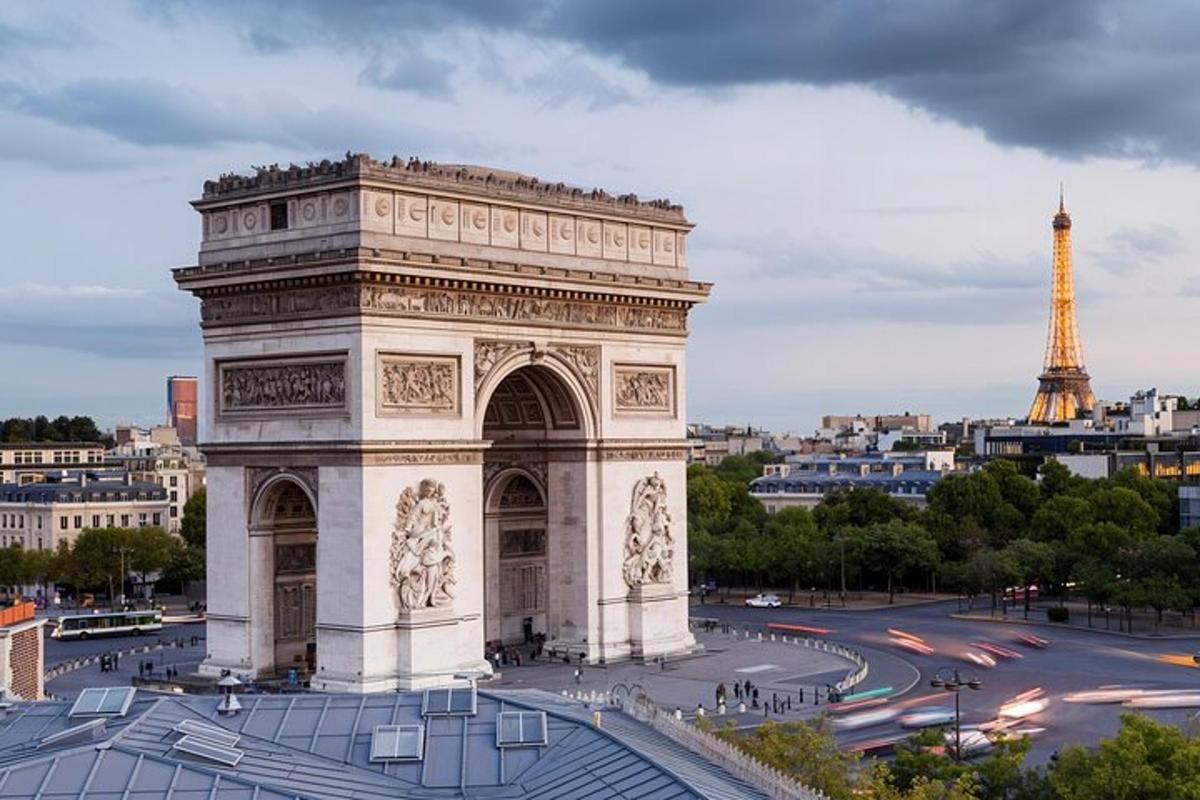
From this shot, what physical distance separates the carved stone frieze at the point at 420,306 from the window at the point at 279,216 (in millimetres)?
1965

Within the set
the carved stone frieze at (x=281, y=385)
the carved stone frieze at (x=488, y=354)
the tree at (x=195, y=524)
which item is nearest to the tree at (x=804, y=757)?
the carved stone frieze at (x=281, y=385)

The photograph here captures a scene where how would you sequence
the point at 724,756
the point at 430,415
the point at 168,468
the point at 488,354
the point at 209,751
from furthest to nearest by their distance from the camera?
the point at 168,468 < the point at 488,354 < the point at 430,415 < the point at 724,756 < the point at 209,751

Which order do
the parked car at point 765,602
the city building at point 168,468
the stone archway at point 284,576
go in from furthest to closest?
the city building at point 168,468 → the parked car at point 765,602 → the stone archway at point 284,576

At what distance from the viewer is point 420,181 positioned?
52250 millimetres

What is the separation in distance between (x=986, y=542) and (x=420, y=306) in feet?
182

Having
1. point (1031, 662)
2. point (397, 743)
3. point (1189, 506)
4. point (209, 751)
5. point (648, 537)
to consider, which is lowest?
point (1031, 662)

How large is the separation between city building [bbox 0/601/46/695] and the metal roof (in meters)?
13.0

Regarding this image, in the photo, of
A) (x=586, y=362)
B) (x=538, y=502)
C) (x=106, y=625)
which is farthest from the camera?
(x=106, y=625)

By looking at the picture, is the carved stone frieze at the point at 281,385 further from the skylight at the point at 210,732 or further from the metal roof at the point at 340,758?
the skylight at the point at 210,732

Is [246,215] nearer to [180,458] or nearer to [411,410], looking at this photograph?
→ [411,410]

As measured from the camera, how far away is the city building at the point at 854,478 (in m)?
120

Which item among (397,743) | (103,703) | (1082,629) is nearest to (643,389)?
(1082,629)

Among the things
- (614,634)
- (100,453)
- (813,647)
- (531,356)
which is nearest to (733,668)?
(614,634)

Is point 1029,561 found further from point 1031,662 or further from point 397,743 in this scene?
point 397,743
